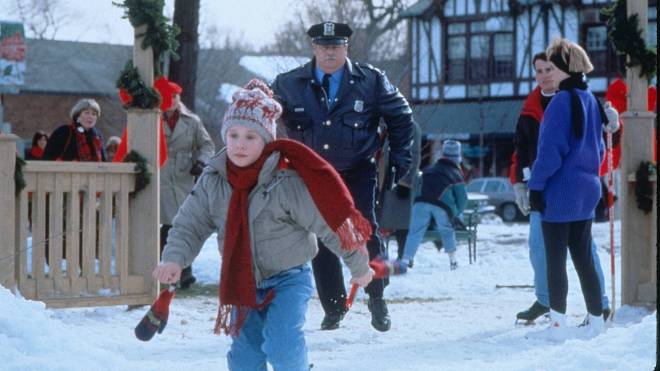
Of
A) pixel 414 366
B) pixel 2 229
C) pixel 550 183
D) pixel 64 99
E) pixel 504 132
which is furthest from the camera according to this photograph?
pixel 64 99

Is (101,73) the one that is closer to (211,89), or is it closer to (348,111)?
(211,89)

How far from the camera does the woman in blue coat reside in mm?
6801

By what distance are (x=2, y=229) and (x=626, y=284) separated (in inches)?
183

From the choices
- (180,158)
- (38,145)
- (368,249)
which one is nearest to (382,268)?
(368,249)

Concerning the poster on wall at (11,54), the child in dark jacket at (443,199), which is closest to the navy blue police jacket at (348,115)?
the poster on wall at (11,54)

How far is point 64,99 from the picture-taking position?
5259 cm

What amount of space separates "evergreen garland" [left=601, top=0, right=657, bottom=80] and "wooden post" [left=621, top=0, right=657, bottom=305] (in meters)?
0.05

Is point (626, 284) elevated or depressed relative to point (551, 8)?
depressed

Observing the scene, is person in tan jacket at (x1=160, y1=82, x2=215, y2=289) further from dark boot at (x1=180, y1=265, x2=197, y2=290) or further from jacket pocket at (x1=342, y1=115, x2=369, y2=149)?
jacket pocket at (x1=342, y1=115, x2=369, y2=149)

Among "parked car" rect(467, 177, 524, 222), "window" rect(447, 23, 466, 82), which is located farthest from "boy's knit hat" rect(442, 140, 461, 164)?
"window" rect(447, 23, 466, 82)

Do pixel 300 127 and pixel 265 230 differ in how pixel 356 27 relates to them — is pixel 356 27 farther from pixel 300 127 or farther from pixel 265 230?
pixel 265 230

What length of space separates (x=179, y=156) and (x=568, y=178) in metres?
4.42

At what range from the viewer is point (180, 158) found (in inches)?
402

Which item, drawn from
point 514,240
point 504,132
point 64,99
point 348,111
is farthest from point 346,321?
point 64,99
